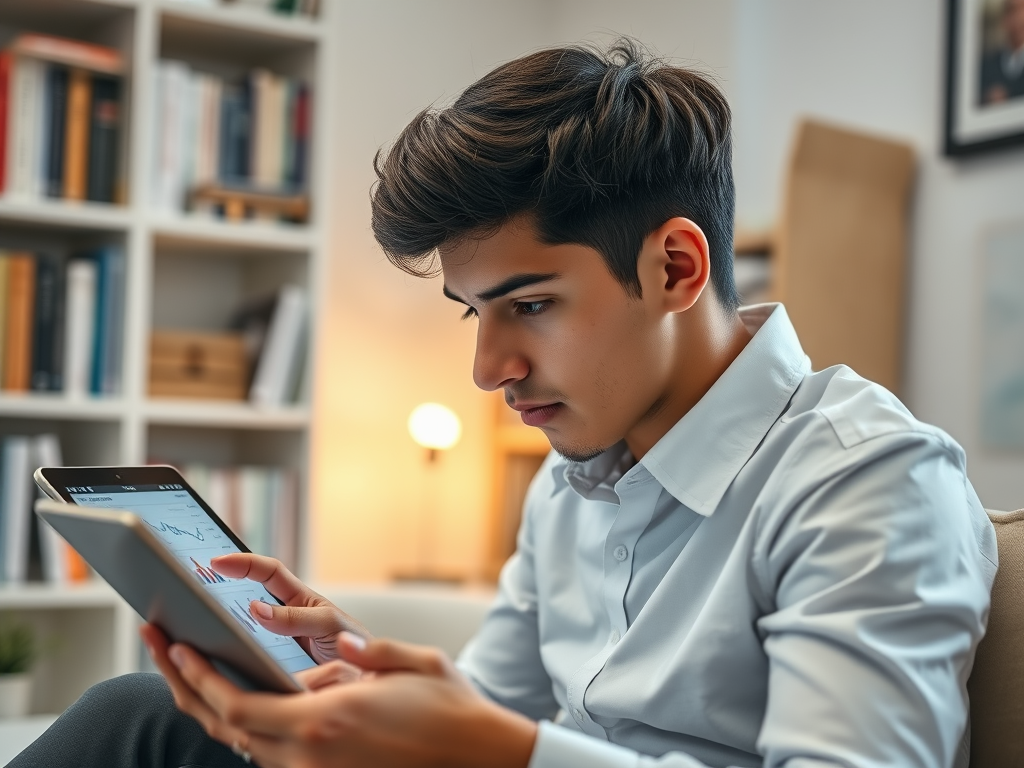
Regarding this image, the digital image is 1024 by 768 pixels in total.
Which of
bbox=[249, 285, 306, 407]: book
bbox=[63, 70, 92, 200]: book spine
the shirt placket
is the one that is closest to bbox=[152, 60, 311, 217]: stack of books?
bbox=[63, 70, 92, 200]: book spine

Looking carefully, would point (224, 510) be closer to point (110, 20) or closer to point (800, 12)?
point (110, 20)

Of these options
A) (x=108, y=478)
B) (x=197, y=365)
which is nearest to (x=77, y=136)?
(x=197, y=365)

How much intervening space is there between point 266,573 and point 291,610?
42mm

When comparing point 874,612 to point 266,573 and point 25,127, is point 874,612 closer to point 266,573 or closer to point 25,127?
point 266,573

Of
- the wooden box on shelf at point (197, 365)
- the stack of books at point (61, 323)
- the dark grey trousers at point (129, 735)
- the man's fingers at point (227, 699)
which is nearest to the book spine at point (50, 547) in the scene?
the stack of books at point (61, 323)

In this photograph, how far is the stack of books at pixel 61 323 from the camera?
2.09 m

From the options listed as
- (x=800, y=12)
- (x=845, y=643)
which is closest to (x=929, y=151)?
(x=800, y=12)

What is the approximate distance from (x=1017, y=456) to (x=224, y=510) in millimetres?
1557

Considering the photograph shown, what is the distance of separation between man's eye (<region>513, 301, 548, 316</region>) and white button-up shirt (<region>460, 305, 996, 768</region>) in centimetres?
16

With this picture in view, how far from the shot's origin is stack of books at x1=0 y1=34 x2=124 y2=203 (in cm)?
208

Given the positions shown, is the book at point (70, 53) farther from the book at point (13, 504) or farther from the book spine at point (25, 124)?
the book at point (13, 504)

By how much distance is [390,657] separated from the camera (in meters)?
0.68

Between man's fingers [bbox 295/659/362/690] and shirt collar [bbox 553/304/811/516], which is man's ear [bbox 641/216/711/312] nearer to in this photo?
shirt collar [bbox 553/304/811/516]

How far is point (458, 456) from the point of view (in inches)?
119
